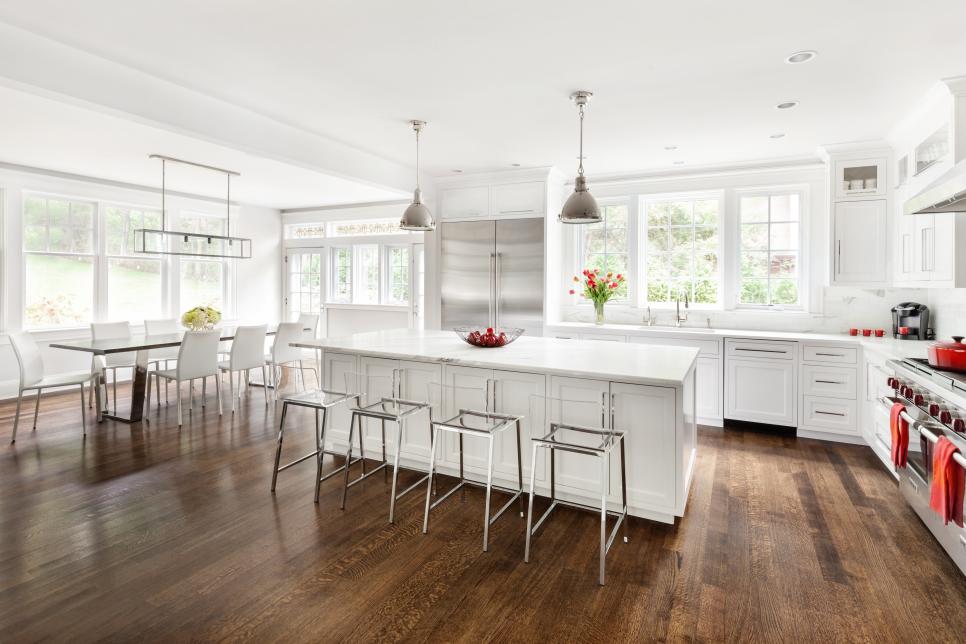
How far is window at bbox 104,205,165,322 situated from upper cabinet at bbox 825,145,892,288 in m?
8.14

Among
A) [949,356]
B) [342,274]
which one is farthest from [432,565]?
[342,274]

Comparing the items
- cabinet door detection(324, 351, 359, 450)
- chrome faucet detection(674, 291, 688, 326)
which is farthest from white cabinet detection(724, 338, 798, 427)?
cabinet door detection(324, 351, 359, 450)

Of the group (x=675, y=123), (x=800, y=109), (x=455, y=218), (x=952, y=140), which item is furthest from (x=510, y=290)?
(x=952, y=140)

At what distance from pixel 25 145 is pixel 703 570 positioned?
21.4 feet

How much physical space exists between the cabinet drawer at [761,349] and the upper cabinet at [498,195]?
91.3 inches

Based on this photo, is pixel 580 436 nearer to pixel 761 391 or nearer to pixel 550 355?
pixel 550 355

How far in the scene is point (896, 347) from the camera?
390 cm

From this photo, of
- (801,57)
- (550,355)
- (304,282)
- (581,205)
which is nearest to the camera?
(801,57)

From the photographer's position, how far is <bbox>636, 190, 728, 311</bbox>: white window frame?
5.60 meters

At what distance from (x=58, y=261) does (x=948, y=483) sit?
27.4 ft

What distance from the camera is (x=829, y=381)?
14.8 ft

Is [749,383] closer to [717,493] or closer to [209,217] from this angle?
[717,493]

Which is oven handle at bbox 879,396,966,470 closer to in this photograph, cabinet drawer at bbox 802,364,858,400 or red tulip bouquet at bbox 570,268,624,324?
cabinet drawer at bbox 802,364,858,400

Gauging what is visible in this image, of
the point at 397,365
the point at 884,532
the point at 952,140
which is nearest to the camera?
the point at 884,532
